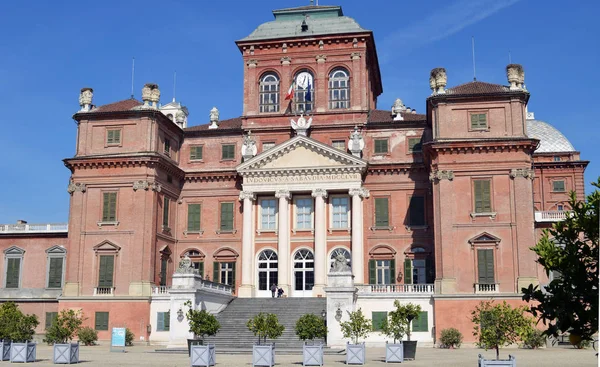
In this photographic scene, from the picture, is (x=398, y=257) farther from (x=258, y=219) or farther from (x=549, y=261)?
(x=549, y=261)

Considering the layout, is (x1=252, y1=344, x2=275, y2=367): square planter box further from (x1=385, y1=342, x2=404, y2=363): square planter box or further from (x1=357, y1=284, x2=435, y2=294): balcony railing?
(x1=357, y1=284, x2=435, y2=294): balcony railing

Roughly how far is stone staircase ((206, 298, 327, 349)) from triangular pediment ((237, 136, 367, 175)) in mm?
9147

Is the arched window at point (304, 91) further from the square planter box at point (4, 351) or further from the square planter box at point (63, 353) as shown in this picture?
the square planter box at point (63, 353)

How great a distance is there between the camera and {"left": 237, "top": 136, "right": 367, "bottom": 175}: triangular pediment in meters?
48.3

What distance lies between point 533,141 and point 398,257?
1192 cm

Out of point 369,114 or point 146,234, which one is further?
point 369,114

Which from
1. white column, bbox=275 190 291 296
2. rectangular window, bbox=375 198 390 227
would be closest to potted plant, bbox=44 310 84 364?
white column, bbox=275 190 291 296

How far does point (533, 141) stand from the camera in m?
43.1

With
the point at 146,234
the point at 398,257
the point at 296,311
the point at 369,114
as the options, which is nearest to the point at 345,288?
the point at 296,311

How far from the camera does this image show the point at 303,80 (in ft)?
175

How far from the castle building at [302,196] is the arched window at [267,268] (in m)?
0.09

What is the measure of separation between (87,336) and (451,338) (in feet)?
71.8

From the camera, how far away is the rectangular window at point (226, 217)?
2019 inches

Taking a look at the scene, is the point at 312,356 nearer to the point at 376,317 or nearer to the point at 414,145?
the point at 376,317
